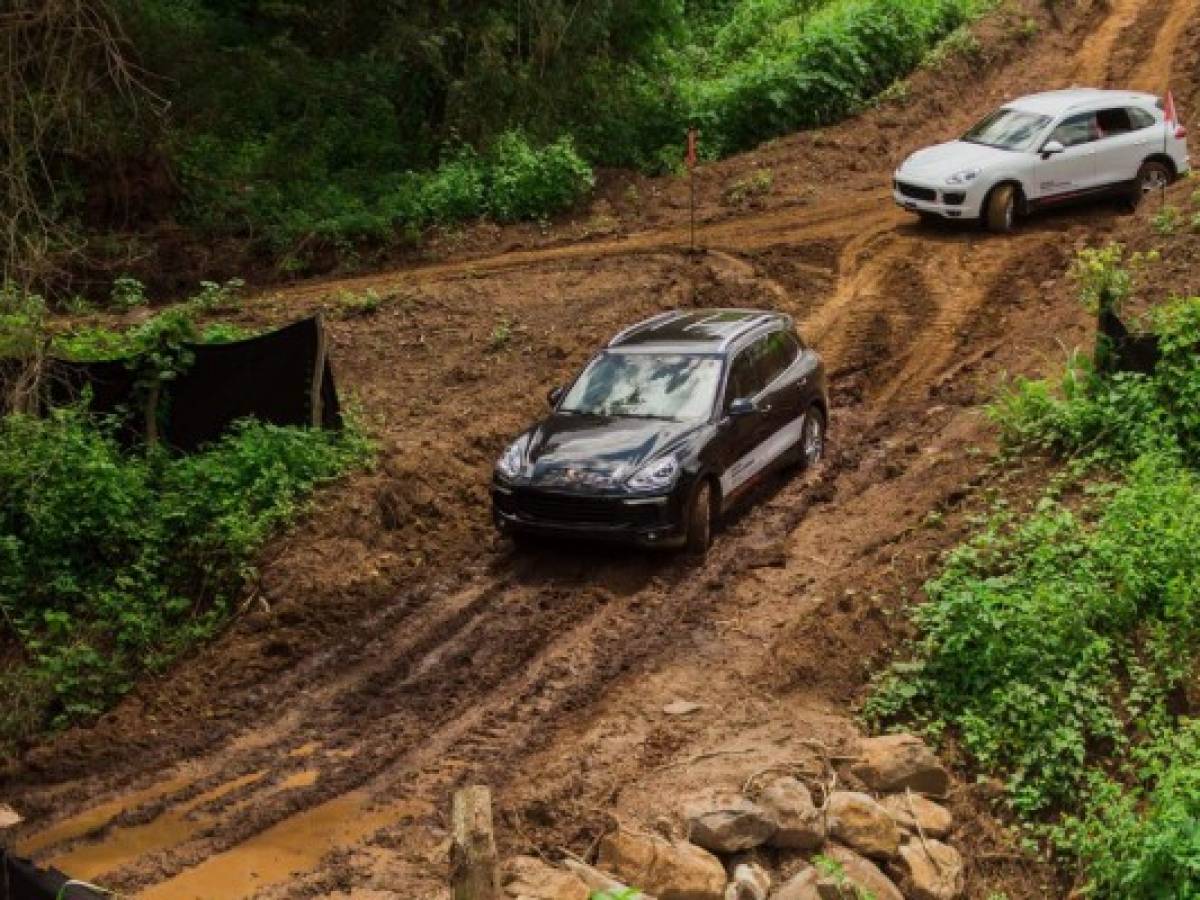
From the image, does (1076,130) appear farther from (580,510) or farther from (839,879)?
(839,879)

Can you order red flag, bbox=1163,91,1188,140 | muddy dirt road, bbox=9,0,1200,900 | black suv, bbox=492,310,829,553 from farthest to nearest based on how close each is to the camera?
1. red flag, bbox=1163,91,1188,140
2. black suv, bbox=492,310,829,553
3. muddy dirt road, bbox=9,0,1200,900

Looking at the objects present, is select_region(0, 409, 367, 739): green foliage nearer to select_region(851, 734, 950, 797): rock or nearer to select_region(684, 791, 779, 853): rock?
select_region(684, 791, 779, 853): rock

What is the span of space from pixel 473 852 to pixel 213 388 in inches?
320

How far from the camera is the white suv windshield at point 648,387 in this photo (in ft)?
45.7

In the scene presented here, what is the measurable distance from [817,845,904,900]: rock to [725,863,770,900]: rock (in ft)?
1.11

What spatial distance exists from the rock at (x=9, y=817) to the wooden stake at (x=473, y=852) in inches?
164

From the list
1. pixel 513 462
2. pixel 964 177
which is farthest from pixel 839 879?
pixel 964 177

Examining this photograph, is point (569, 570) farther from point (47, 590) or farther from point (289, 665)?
A: point (47, 590)

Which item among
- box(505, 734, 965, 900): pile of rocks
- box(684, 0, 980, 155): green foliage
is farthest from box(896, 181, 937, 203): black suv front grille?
box(505, 734, 965, 900): pile of rocks

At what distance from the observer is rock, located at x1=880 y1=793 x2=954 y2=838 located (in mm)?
10148

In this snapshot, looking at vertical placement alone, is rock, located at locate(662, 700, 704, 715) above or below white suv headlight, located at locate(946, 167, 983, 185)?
below

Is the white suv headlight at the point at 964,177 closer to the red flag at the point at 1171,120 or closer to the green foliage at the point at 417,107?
the red flag at the point at 1171,120

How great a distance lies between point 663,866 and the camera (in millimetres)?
8984

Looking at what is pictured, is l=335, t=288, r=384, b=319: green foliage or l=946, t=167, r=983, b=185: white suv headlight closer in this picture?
l=335, t=288, r=384, b=319: green foliage
